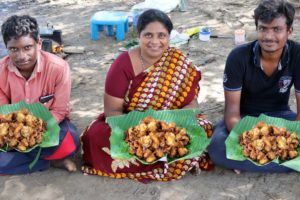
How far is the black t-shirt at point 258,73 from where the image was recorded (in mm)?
3193

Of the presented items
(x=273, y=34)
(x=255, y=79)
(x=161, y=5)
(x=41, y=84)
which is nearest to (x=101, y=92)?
(x=41, y=84)

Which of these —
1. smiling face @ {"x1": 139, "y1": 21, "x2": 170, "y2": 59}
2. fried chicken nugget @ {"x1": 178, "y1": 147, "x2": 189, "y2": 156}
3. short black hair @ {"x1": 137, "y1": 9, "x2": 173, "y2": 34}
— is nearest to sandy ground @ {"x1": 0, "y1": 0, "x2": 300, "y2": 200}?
fried chicken nugget @ {"x1": 178, "y1": 147, "x2": 189, "y2": 156}

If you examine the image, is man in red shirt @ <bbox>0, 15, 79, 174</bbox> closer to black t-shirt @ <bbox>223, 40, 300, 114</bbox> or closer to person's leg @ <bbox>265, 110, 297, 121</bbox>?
black t-shirt @ <bbox>223, 40, 300, 114</bbox>

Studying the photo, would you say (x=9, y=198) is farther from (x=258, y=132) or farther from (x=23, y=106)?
(x=258, y=132)

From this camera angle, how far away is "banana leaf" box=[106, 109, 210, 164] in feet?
9.55

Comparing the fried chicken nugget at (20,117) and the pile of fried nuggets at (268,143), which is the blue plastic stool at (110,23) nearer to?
the fried chicken nugget at (20,117)

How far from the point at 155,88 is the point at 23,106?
97cm

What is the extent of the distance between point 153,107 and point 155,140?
56 centimetres

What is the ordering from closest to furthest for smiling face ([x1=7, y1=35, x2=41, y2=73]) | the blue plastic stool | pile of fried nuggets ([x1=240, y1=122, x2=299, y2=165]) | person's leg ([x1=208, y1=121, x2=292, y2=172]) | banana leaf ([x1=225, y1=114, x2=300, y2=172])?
pile of fried nuggets ([x1=240, y1=122, x2=299, y2=165]), banana leaf ([x1=225, y1=114, x2=300, y2=172]), smiling face ([x1=7, y1=35, x2=41, y2=73]), person's leg ([x1=208, y1=121, x2=292, y2=172]), the blue plastic stool

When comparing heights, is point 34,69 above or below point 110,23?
above

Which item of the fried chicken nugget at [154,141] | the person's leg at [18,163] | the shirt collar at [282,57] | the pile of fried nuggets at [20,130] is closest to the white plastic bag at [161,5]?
the shirt collar at [282,57]

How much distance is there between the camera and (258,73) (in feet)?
10.6

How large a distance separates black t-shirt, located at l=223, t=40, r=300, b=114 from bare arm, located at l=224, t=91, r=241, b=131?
0.16 ft

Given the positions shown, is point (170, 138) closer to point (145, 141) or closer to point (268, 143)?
point (145, 141)
